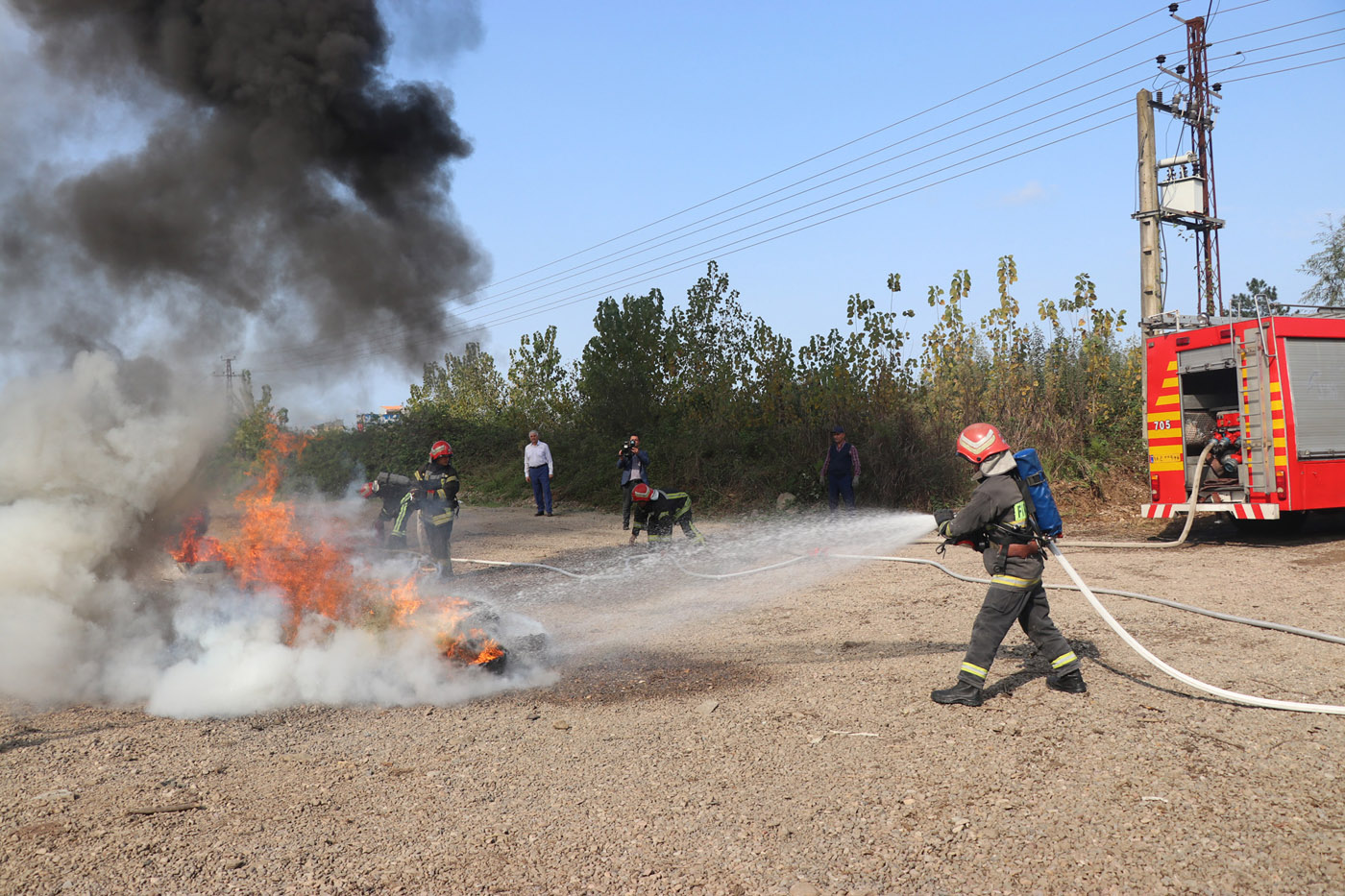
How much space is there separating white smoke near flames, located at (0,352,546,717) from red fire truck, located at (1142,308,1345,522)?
9865 mm

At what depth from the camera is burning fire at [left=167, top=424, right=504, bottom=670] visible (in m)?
5.91

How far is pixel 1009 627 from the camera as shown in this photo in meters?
5.07

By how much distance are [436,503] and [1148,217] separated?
12.3 m

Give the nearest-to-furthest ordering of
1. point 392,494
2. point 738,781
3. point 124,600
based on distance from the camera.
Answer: point 738,781
point 124,600
point 392,494

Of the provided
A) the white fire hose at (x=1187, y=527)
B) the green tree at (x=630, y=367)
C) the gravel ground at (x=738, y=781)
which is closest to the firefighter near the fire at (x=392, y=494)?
the gravel ground at (x=738, y=781)

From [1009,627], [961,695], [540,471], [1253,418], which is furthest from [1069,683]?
[540,471]

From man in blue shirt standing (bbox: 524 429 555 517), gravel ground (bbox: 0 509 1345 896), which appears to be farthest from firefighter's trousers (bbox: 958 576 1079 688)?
man in blue shirt standing (bbox: 524 429 555 517)

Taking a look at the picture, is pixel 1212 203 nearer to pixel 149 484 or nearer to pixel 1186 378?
pixel 1186 378

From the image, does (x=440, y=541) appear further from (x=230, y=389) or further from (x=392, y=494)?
(x=230, y=389)

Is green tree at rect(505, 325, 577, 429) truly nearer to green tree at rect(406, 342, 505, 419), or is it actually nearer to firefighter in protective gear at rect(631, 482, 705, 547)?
green tree at rect(406, 342, 505, 419)

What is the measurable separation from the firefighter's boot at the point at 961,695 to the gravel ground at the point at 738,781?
69mm

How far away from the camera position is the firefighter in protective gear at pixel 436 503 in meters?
9.22

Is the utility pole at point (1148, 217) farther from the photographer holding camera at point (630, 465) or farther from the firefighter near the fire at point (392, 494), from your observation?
the firefighter near the fire at point (392, 494)

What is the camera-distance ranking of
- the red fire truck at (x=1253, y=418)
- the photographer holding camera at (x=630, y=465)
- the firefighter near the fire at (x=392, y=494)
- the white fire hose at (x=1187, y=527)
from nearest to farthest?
the firefighter near the fire at (x=392, y=494), the red fire truck at (x=1253, y=418), the white fire hose at (x=1187, y=527), the photographer holding camera at (x=630, y=465)
